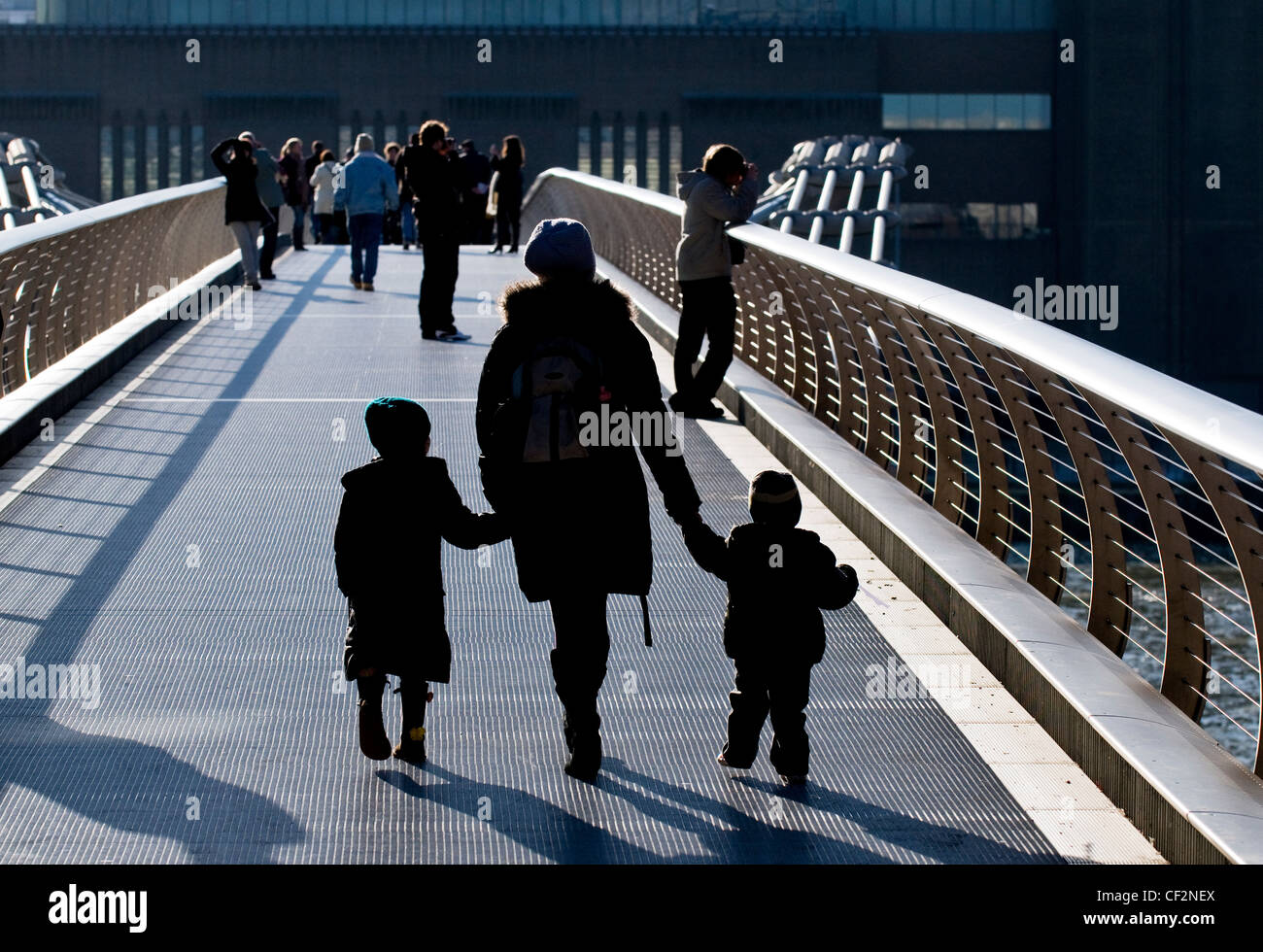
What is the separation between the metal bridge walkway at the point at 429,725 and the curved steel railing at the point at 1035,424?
476 millimetres

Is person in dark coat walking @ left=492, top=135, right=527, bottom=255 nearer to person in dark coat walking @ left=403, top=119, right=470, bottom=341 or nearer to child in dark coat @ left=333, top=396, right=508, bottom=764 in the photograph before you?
person in dark coat walking @ left=403, top=119, right=470, bottom=341

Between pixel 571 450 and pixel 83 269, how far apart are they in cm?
986

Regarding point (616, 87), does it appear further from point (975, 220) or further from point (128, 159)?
point (128, 159)

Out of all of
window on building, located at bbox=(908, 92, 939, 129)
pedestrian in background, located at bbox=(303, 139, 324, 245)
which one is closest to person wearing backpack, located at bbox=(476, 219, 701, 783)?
pedestrian in background, located at bbox=(303, 139, 324, 245)

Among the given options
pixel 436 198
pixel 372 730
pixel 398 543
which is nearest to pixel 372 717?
pixel 372 730

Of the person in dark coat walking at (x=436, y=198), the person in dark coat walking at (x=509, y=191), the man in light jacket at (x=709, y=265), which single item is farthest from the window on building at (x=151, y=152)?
the man in light jacket at (x=709, y=265)

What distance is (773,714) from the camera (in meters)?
5.12

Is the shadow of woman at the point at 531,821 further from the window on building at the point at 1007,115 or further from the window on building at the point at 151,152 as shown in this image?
the window on building at the point at 1007,115

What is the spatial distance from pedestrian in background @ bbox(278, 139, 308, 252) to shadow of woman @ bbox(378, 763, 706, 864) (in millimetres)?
23421

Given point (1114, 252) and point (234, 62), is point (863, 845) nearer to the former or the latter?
point (1114, 252)

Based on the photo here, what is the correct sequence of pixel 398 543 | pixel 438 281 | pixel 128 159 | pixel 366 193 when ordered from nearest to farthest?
pixel 398 543 < pixel 438 281 < pixel 366 193 < pixel 128 159

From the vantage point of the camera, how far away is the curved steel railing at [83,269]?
36.8 ft

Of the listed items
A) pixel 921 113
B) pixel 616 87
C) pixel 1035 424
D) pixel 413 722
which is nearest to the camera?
pixel 413 722
